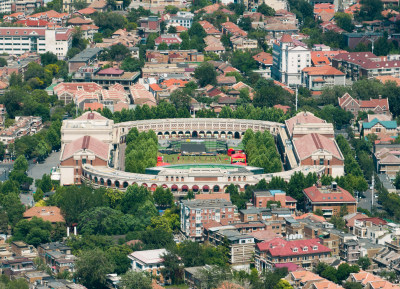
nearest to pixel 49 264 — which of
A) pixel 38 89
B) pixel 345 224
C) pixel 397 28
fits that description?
pixel 345 224

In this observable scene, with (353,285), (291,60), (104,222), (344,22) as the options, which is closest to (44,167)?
(104,222)

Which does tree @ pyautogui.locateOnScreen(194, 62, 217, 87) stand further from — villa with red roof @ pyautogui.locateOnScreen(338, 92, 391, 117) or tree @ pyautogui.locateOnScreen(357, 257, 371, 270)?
tree @ pyautogui.locateOnScreen(357, 257, 371, 270)

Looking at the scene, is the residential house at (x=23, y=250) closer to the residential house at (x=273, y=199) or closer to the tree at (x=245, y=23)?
the residential house at (x=273, y=199)

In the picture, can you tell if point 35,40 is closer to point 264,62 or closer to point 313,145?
point 264,62

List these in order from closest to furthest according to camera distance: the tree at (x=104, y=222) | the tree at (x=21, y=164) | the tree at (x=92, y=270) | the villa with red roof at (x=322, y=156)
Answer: the tree at (x=92, y=270) < the tree at (x=104, y=222) < the villa with red roof at (x=322, y=156) < the tree at (x=21, y=164)

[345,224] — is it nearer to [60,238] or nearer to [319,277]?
[319,277]

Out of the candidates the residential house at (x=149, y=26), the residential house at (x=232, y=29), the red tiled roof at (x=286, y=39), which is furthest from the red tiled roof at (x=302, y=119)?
the residential house at (x=149, y=26)

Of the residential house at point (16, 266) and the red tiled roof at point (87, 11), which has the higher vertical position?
the residential house at point (16, 266)
